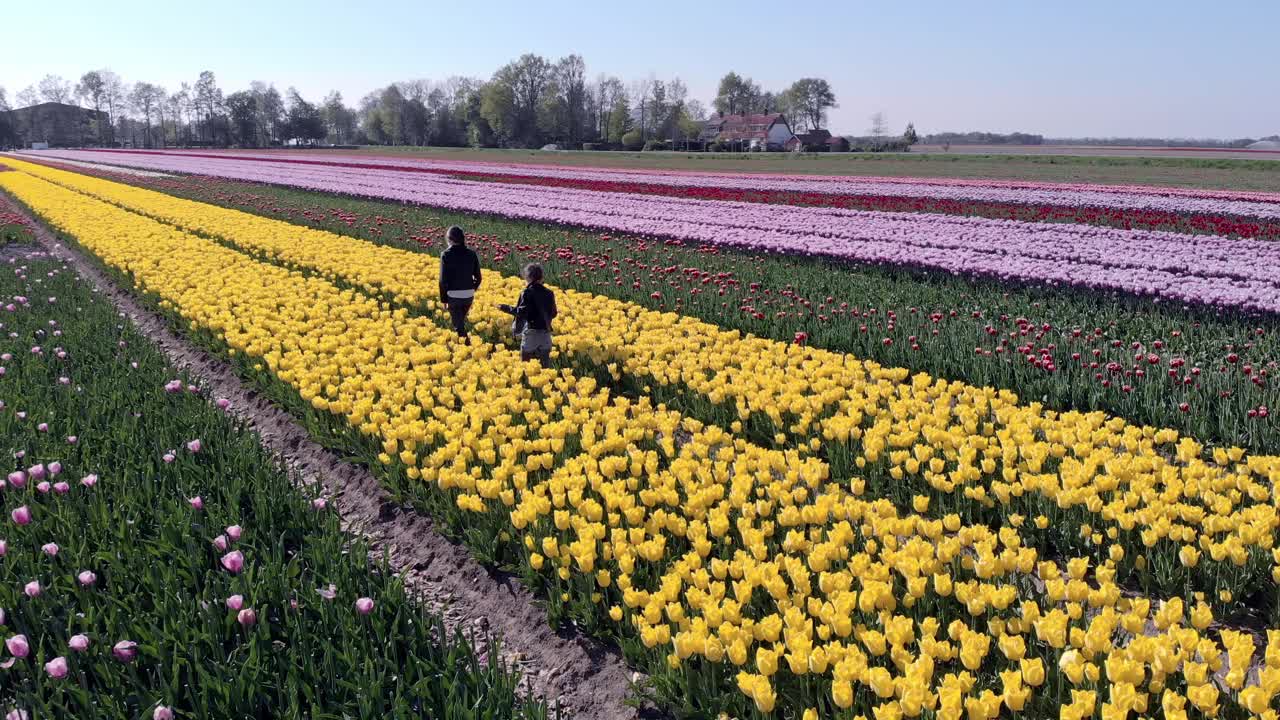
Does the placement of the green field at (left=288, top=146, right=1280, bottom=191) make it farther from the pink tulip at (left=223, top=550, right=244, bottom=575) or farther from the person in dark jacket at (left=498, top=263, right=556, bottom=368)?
the pink tulip at (left=223, top=550, right=244, bottom=575)

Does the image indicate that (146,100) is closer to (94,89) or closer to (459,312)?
(94,89)

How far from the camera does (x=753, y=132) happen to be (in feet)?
371

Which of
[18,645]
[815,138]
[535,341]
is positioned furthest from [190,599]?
[815,138]

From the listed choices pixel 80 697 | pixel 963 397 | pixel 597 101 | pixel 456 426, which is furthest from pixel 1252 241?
pixel 597 101

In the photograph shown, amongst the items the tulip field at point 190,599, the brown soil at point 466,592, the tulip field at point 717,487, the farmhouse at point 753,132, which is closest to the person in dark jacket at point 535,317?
the tulip field at point 717,487

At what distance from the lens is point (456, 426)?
230 inches

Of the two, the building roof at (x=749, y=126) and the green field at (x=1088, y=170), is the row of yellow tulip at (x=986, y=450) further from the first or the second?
the building roof at (x=749, y=126)

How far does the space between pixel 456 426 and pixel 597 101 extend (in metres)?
139

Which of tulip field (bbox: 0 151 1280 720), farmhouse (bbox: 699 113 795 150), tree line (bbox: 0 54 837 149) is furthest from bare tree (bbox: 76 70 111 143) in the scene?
tulip field (bbox: 0 151 1280 720)

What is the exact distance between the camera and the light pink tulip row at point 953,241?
1234 cm

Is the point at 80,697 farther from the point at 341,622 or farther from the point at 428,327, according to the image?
the point at 428,327

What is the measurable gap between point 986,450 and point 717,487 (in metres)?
1.87

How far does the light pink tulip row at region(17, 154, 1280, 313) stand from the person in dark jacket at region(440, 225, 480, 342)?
803cm

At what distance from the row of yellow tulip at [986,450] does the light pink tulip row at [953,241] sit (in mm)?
6343
